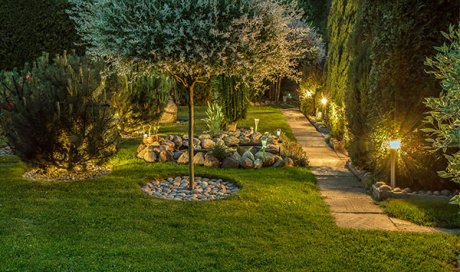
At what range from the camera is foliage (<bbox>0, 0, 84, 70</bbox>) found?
1575cm

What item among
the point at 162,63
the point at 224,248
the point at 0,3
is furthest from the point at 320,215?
the point at 0,3

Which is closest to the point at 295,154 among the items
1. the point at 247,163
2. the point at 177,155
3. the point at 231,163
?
the point at 247,163

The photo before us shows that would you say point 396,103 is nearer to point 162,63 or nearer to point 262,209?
point 262,209

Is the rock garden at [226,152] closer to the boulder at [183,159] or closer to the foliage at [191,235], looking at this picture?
the boulder at [183,159]

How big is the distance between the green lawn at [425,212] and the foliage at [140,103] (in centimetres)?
659

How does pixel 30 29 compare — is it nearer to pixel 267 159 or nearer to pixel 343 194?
pixel 267 159

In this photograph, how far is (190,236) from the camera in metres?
5.12

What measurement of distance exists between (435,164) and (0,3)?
47.5 feet

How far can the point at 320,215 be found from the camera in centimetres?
589

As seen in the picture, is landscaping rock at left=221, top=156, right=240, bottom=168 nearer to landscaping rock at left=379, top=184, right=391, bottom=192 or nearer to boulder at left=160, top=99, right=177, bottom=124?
landscaping rock at left=379, top=184, right=391, bottom=192

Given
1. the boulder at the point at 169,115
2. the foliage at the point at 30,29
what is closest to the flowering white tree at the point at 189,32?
the boulder at the point at 169,115

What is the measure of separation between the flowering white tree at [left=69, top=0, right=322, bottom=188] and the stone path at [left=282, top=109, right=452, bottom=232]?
2.20 meters

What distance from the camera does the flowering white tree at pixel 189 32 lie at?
585cm

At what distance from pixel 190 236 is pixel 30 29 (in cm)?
1307
